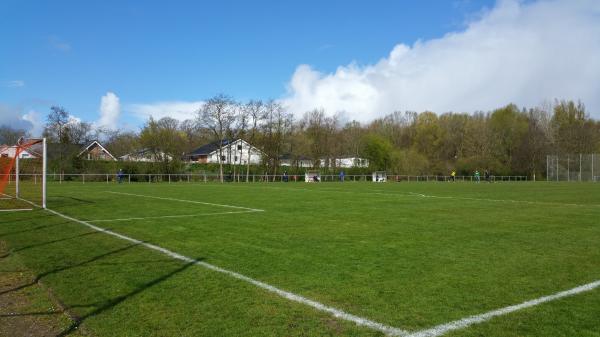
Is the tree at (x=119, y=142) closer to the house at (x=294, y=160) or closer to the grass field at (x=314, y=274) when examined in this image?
the house at (x=294, y=160)

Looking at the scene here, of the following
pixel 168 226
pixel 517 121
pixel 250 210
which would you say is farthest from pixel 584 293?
pixel 517 121

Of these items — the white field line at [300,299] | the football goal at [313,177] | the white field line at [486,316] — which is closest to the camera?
the white field line at [486,316]

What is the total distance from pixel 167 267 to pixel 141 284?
3.46 ft

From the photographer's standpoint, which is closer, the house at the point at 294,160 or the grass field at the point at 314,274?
the grass field at the point at 314,274

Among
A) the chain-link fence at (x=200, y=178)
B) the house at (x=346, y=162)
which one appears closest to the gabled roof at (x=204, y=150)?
the house at (x=346, y=162)

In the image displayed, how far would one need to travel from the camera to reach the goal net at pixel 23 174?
1792cm

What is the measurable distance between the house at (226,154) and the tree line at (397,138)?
4.56ft

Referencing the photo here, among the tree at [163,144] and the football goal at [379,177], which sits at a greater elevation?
the tree at [163,144]

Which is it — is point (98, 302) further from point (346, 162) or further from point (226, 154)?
point (346, 162)

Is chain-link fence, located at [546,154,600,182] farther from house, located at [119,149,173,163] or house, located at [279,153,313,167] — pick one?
house, located at [119,149,173,163]

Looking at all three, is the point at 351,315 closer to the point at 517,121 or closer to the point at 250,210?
the point at 250,210

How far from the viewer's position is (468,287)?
5938mm

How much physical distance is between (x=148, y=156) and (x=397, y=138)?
56.4 meters

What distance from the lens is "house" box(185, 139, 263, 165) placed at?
6819 cm
